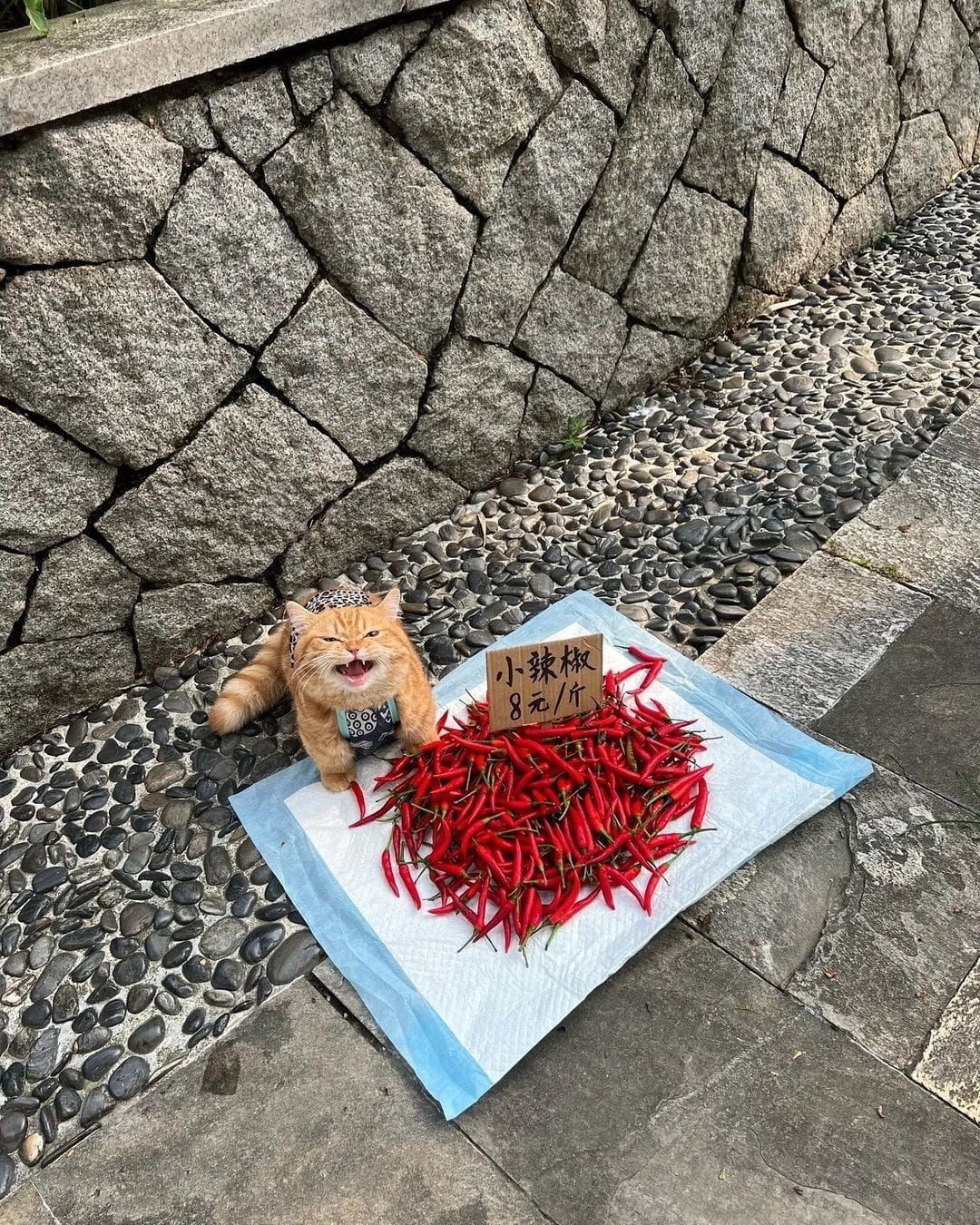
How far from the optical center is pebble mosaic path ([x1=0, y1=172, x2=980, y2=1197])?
2498 mm

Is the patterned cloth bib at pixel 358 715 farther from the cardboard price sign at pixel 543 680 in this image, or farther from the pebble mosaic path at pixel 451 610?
the pebble mosaic path at pixel 451 610

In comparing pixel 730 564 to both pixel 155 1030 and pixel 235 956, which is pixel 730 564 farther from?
pixel 155 1030

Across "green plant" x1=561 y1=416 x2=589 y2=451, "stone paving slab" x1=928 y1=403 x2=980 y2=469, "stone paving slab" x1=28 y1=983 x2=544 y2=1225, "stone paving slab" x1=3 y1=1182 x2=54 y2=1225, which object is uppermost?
"stone paving slab" x1=928 y1=403 x2=980 y2=469

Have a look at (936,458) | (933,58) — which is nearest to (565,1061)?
(936,458)

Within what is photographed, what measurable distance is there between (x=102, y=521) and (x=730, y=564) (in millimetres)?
2383

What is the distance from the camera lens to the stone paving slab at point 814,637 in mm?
3143

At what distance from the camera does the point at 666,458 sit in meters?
4.28

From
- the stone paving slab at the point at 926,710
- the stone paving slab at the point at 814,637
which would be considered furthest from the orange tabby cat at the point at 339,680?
the stone paving slab at the point at 926,710

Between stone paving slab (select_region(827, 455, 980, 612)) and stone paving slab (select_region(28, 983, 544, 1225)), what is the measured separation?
2.56 metres

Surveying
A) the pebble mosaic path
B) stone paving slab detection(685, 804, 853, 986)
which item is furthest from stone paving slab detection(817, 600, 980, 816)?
the pebble mosaic path

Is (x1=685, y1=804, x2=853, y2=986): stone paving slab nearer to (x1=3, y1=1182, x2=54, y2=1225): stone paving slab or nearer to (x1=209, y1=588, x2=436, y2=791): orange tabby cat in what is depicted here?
(x1=209, y1=588, x2=436, y2=791): orange tabby cat

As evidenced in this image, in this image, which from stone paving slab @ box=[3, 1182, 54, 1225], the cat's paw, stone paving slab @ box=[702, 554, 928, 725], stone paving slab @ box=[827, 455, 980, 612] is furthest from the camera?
stone paving slab @ box=[827, 455, 980, 612]

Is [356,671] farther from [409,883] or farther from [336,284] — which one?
[336,284]

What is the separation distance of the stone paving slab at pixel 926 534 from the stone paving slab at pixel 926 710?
21 centimetres
